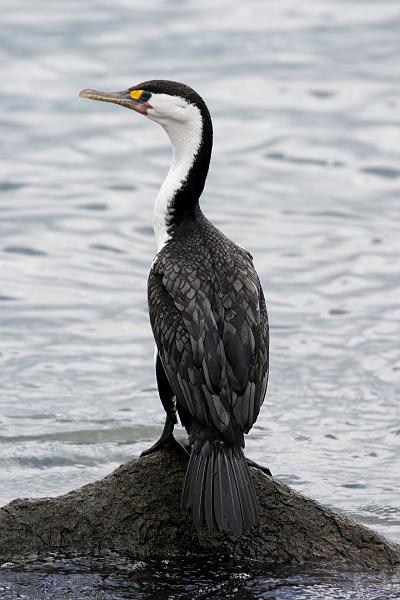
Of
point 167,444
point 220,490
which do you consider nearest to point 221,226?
point 167,444

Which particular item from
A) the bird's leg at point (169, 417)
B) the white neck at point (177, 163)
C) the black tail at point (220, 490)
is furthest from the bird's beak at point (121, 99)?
the black tail at point (220, 490)

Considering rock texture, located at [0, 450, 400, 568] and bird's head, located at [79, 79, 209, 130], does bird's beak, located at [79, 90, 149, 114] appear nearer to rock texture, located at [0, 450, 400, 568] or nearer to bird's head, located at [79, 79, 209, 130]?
bird's head, located at [79, 79, 209, 130]

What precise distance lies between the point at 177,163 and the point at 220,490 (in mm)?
→ 2076

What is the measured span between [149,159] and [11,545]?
28.3 feet

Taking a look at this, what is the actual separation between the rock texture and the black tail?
268mm

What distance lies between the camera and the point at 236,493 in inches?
246

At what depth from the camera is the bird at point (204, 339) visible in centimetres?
629

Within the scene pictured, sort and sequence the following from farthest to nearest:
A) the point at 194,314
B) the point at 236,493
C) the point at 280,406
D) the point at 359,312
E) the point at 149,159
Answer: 1. the point at 149,159
2. the point at 359,312
3. the point at 280,406
4. the point at 194,314
5. the point at 236,493

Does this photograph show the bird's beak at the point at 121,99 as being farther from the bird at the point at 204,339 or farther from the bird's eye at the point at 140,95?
the bird at the point at 204,339

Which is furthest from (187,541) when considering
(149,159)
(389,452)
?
(149,159)

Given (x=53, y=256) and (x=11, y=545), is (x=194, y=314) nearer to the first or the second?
(x=11, y=545)

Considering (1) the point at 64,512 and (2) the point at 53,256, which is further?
(2) the point at 53,256

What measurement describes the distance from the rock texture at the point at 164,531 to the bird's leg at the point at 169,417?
0.33 metres

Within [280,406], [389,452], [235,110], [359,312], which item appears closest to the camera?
[389,452]
